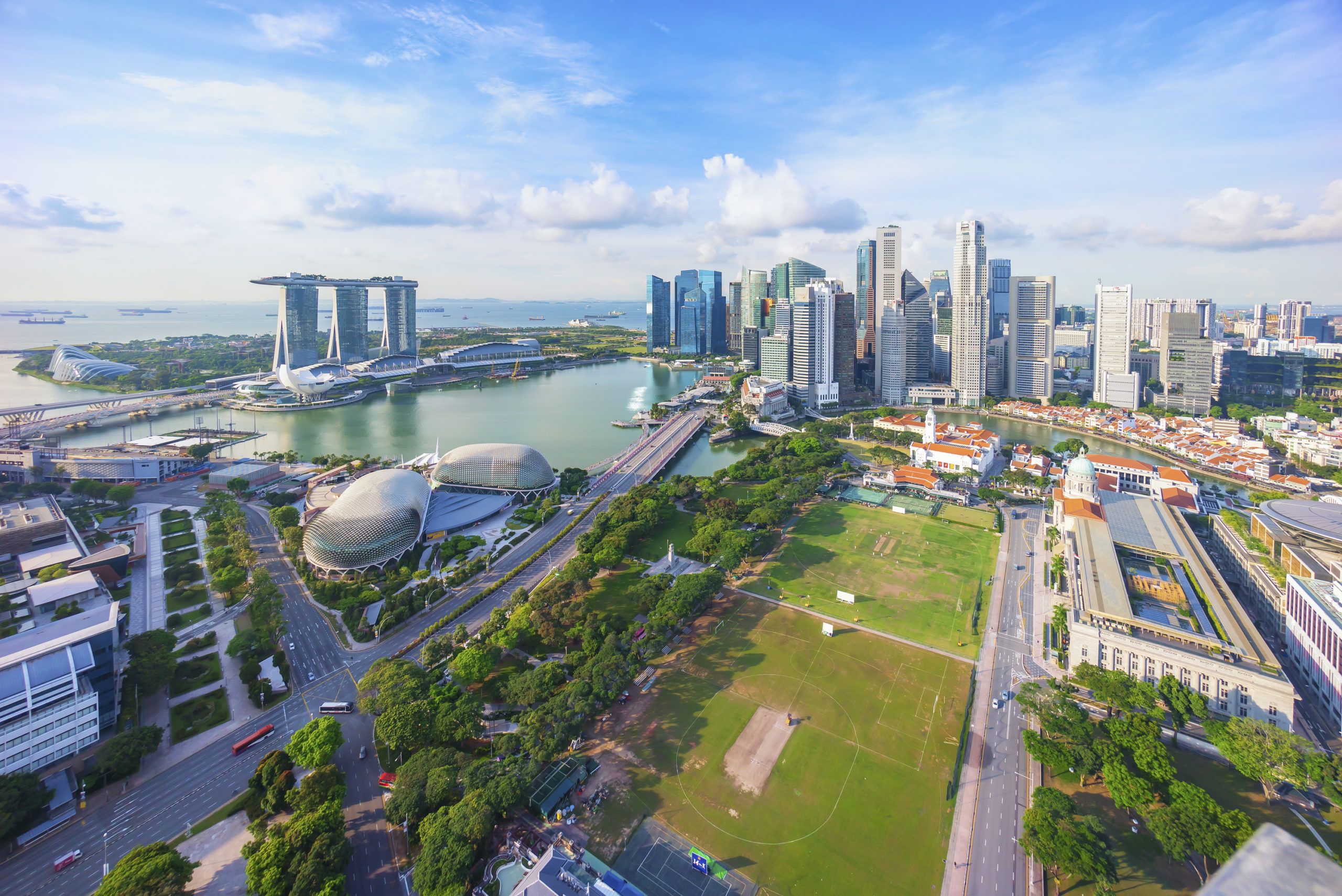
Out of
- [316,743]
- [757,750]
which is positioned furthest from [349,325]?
[757,750]

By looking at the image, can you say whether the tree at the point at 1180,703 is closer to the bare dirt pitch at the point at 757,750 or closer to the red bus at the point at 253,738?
the bare dirt pitch at the point at 757,750

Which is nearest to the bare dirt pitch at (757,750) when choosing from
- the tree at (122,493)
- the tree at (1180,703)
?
the tree at (1180,703)

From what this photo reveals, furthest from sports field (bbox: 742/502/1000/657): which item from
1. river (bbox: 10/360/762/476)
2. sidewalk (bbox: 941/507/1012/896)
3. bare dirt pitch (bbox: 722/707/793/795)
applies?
river (bbox: 10/360/762/476)

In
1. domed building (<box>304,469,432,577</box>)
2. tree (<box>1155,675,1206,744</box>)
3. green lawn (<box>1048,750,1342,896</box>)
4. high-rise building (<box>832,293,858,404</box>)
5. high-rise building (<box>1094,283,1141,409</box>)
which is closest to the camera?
green lawn (<box>1048,750,1342,896</box>)

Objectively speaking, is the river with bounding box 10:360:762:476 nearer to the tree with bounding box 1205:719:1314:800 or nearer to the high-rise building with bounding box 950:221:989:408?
the high-rise building with bounding box 950:221:989:408

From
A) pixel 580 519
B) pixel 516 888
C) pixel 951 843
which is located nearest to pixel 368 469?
pixel 580 519

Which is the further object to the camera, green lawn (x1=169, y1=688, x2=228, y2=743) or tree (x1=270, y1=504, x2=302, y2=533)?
tree (x1=270, y1=504, x2=302, y2=533)

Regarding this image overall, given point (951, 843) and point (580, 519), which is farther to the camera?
point (580, 519)

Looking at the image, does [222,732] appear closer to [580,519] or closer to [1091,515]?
[580,519]
